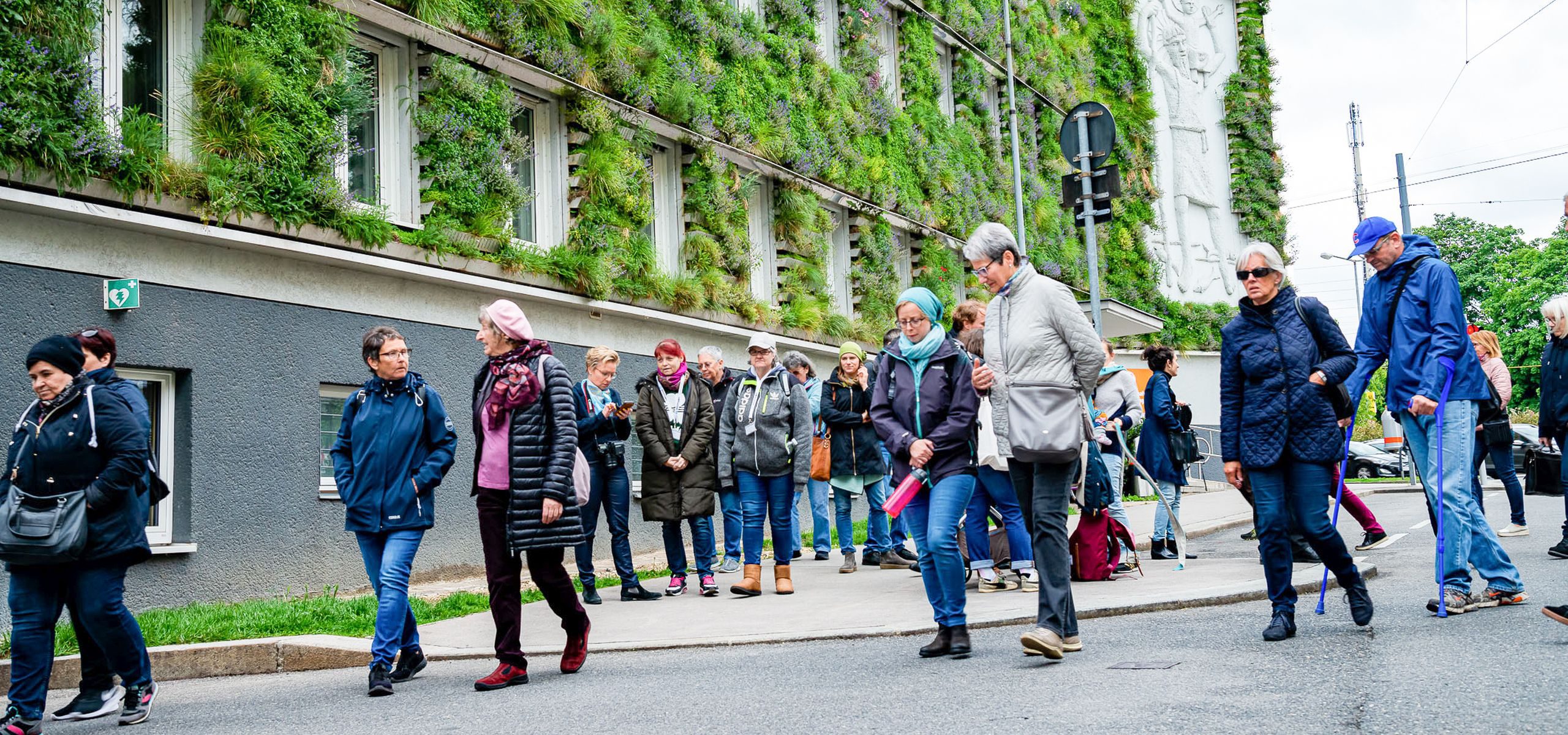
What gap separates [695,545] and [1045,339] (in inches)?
194

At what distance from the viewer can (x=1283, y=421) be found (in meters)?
6.69

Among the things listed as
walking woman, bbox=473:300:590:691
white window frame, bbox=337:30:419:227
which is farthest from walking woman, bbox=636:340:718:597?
white window frame, bbox=337:30:419:227

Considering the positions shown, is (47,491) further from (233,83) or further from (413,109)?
(413,109)

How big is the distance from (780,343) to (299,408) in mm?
9573

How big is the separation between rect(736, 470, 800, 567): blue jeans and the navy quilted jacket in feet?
13.5

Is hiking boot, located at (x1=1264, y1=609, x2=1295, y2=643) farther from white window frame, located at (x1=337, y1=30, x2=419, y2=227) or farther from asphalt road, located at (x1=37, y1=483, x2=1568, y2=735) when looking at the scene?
white window frame, located at (x1=337, y1=30, x2=419, y2=227)

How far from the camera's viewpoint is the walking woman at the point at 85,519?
20.2ft

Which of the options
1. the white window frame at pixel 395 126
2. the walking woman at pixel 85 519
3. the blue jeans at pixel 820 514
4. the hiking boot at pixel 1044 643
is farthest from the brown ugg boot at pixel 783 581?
the white window frame at pixel 395 126

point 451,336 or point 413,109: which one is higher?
point 413,109

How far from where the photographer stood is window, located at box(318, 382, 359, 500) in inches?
468

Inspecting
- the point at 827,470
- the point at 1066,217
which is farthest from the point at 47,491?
the point at 1066,217

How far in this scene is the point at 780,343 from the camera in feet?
66.3

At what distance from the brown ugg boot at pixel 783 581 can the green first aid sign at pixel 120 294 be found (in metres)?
5.03

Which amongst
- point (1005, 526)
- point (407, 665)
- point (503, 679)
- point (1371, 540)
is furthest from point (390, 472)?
point (1371, 540)
